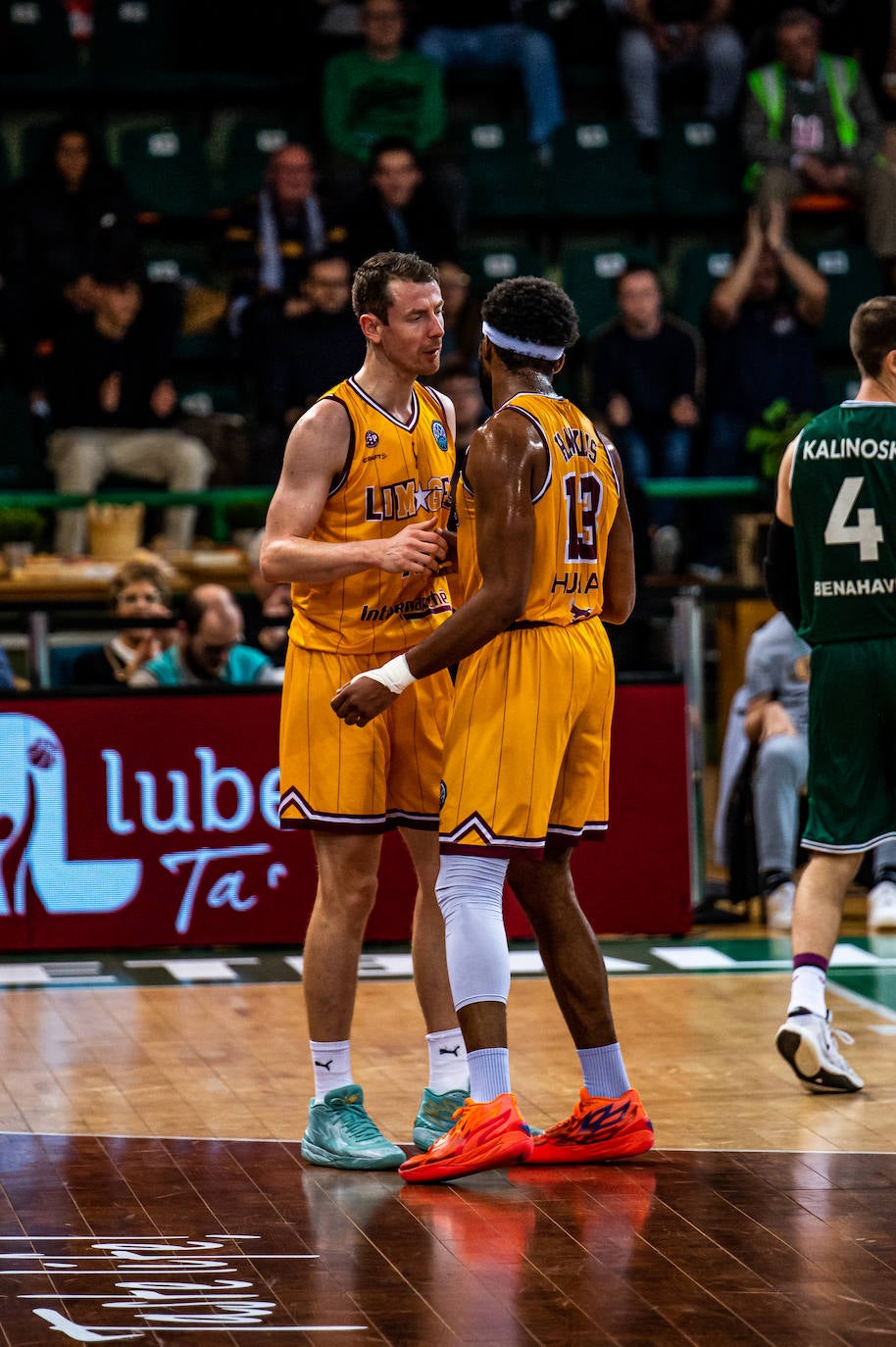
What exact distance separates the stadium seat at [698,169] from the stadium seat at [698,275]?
0.60 m

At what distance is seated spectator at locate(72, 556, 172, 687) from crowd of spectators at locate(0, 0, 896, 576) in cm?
195

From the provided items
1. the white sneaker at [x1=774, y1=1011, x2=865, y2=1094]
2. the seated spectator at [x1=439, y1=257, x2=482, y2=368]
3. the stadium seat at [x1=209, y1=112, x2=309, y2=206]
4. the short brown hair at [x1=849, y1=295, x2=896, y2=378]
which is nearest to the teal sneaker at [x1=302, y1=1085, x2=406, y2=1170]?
the white sneaker at [x1=774, y1=1011, x2=865, y2=1094]

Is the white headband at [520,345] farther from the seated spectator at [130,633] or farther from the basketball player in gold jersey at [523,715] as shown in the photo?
the seated spectator at [130,633]

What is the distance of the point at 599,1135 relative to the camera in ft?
16.5

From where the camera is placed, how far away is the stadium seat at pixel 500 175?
553 inches

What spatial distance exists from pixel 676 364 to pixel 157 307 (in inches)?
122

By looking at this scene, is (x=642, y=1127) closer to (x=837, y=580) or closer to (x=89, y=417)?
(x=837, y=580)

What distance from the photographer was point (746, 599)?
31.3 ft

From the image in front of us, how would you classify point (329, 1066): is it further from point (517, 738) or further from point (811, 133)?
point (811, 133)

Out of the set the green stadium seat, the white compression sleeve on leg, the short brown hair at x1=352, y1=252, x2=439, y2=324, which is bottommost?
the white compression sleeve on leg

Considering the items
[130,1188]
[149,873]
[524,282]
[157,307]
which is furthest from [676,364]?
[130,1188]

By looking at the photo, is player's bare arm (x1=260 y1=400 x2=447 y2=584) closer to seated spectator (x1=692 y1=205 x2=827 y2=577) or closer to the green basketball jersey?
the green basketball jersey

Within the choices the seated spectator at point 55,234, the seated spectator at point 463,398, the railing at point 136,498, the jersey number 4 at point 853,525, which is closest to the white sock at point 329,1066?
the jersey number 4 at point 853,525

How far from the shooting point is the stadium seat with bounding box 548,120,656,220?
14.1 metres
